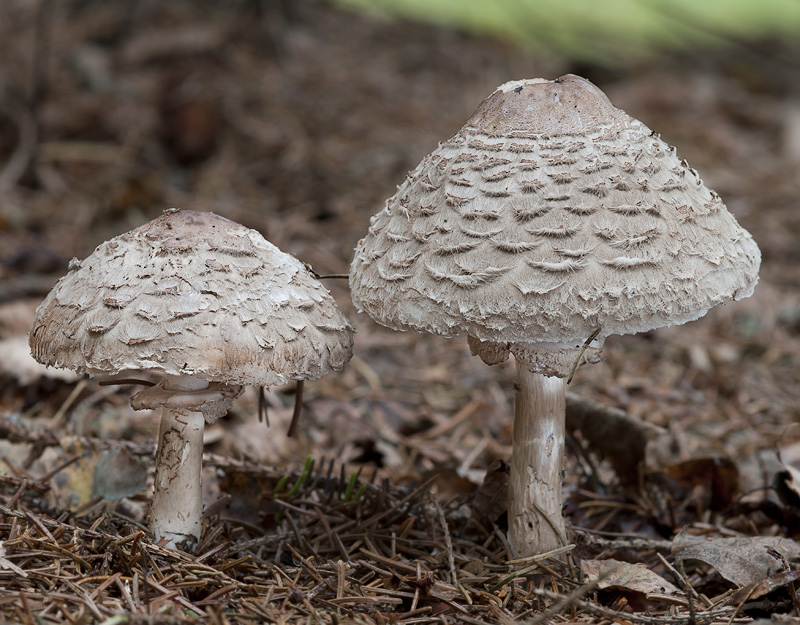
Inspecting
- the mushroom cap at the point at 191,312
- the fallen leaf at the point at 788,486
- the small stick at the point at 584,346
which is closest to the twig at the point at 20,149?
the mushroom cap at the point at 191,312

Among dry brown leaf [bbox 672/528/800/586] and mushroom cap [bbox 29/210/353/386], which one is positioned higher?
mushroom cap [bbox 29/210/353/386]

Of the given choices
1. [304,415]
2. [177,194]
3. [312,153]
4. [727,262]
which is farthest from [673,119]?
[727,262]

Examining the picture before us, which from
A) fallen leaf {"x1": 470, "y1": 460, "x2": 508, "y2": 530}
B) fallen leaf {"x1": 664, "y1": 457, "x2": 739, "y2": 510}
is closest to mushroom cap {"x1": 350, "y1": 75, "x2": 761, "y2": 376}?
fallen leaf {"x1": 470, "y1": 460, "x2": 508, "y2": 530}

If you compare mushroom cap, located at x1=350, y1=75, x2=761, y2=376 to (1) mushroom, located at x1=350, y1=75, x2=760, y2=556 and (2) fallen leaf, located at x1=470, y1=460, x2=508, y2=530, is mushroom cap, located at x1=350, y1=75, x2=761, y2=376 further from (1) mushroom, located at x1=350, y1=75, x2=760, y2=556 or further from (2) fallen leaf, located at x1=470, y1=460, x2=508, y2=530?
(2) fallen leaf, located at x1=470, y1=460, x2=508, y2=530

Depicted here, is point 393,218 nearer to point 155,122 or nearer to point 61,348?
point 61,348

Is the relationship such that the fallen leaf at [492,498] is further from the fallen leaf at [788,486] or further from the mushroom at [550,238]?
the fallen leaf at [788,486]

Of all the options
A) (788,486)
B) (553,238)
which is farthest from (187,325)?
(788,486)
